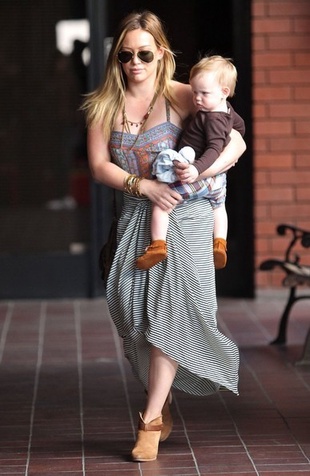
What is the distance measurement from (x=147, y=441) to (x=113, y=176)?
1.09 meters

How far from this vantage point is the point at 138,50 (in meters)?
4.70

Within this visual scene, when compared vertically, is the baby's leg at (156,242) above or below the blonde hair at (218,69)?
below

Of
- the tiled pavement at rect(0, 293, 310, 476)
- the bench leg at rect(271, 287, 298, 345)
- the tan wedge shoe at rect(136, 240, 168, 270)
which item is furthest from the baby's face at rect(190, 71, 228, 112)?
the bench leg at rect(271, 287, 298, 345)

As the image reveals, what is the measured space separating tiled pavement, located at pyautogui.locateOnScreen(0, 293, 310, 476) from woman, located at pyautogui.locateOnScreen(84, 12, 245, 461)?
27 cm

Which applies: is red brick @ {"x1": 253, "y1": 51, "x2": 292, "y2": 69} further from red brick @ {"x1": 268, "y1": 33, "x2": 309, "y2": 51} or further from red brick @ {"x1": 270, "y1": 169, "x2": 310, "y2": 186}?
red brick @ {"x1": 270, "y1": 169, "x2": 310, "y2": 186}

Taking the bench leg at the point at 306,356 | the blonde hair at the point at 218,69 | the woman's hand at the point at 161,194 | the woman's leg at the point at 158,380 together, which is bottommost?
the bench leg at the point at 306,356

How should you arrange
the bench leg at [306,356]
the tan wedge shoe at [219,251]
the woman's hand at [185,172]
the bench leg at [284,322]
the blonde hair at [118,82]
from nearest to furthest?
1. the woman's hand at [185,172]
2. the blonde hair at [118,82]
3. the tan wedge shoe at [219,251]
4. the bench leg at [306,356]
5. the bench leg at [284,322]

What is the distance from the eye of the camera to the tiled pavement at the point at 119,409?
4781mm

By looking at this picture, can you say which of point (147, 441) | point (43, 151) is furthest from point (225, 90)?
point (43, 151)

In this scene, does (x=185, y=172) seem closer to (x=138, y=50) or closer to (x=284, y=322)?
(x=138, y=50)

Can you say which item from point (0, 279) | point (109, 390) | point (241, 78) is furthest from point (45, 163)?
point (109, 390)

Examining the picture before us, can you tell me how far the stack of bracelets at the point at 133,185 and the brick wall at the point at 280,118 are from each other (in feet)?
13.6

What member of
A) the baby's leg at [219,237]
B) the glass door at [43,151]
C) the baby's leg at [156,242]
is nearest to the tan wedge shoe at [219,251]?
the baby's leg at [219,237]

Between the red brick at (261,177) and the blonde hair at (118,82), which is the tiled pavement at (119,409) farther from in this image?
the blonde hair at (118,82)
